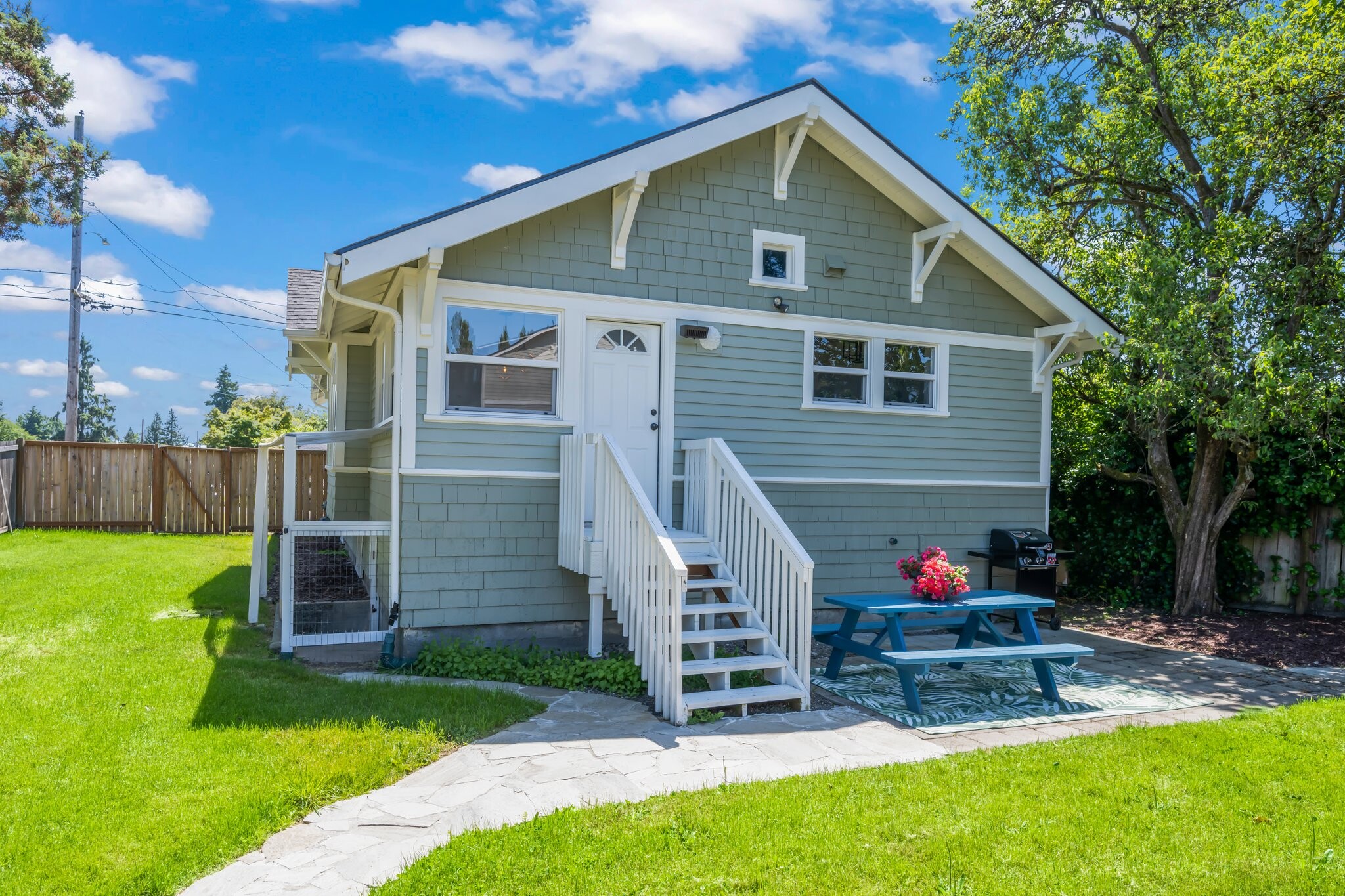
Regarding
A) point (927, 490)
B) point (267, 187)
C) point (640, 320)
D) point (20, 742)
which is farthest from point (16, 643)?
point (267, 187)

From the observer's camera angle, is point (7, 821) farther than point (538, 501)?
No

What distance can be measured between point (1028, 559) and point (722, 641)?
4488mm

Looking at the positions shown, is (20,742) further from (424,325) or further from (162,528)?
(162,528)

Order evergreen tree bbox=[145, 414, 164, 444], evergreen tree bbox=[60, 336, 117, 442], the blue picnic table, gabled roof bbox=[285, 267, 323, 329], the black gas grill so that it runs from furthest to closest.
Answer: evergreen tree bbox=[145, 414, 164, 444]
evergreen tree bbox=[60, 336, 117, 442]
gabled roof bbox=[285, 267, 323, 329]
the black gas grill
the blue picnic table

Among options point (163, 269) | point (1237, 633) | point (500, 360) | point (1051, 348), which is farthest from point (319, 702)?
point (163, 269)

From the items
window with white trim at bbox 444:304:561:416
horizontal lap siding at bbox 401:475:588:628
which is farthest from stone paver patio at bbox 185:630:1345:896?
window with white trim at bbox 444:304:561:416

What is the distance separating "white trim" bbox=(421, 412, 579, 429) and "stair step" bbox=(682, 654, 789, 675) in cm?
241

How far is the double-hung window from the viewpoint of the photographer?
8.48 metres

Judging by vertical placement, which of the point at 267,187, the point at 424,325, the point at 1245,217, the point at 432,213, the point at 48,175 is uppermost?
the point at 267,187

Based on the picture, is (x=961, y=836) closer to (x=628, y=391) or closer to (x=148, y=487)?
(x=628, y=391)

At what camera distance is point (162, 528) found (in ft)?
48.5

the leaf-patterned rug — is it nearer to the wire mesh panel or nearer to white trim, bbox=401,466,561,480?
white trim, bbox=401,466,561,480

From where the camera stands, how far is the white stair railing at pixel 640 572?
17.7 feet

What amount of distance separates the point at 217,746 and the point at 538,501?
320cm
